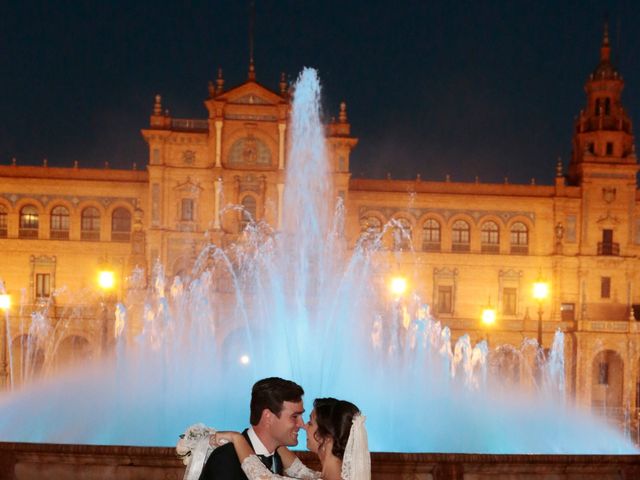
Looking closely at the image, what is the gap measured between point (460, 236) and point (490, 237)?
183 cm

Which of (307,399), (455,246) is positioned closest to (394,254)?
(455,246)

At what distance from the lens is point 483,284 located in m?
51.4

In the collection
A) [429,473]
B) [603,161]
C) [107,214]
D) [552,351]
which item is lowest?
[552,351]

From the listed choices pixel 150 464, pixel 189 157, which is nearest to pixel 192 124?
pixel 189 157

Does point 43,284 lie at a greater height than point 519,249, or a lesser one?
lesser

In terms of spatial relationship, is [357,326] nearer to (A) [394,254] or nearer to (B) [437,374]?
(B) [437,374]

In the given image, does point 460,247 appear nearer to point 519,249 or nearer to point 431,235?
point 431,235

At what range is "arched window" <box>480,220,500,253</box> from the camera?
170 ft

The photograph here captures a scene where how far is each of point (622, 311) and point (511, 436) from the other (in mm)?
32382

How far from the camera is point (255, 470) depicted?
555 centimetres

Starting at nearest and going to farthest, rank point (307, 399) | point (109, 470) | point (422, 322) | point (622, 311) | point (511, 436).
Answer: point (109, 470), point (511, 436), point (307, 399), point (422, 322), point (622, 311)

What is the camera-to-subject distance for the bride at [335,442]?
5.66 m

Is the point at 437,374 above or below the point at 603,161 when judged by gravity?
below

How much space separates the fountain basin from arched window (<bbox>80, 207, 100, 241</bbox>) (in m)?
41.5
